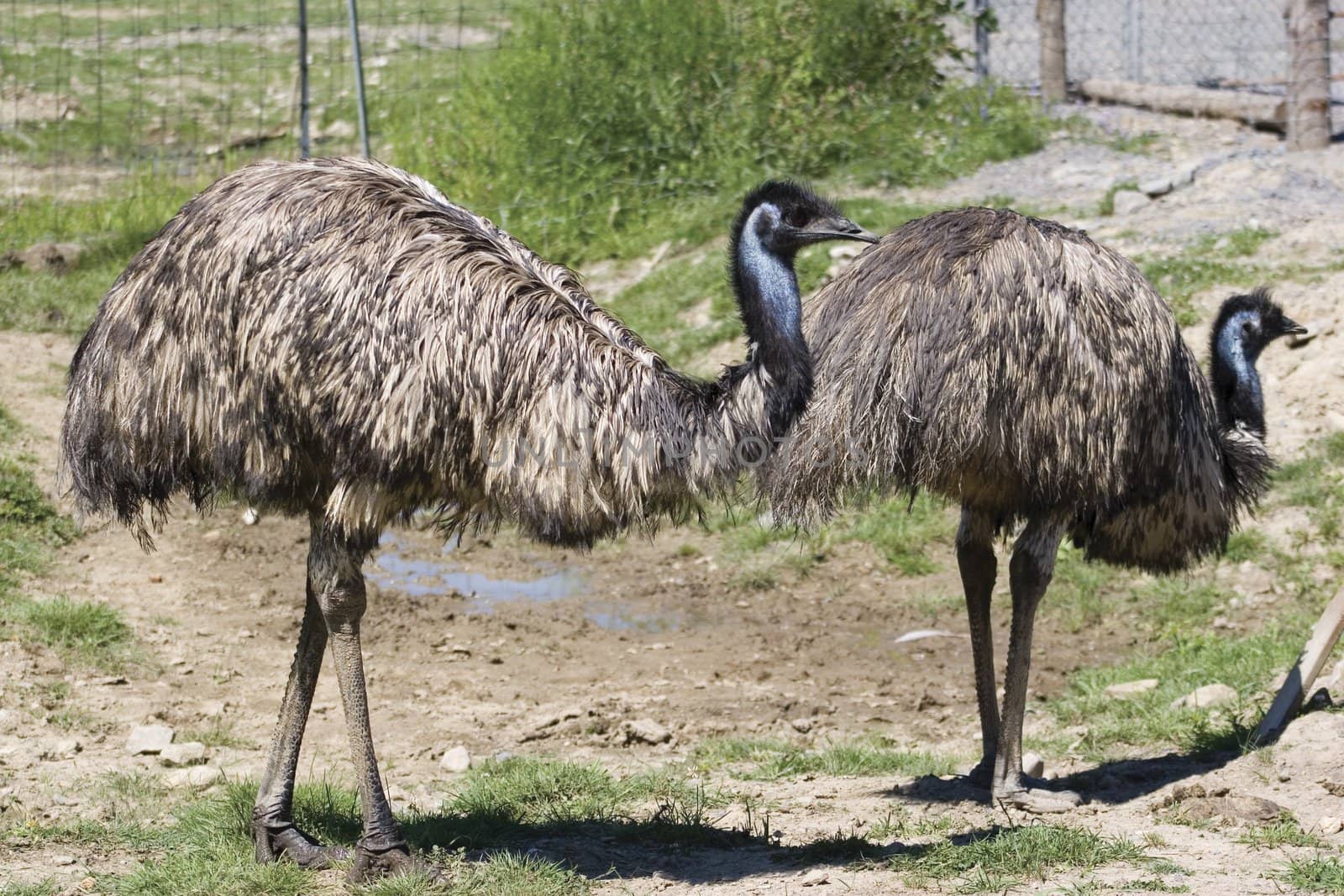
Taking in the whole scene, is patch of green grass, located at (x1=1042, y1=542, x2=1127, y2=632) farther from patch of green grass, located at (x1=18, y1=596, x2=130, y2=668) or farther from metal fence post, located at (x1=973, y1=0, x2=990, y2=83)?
metal fence post, located at (x1=973, y1=0, x2=990, y2=83)

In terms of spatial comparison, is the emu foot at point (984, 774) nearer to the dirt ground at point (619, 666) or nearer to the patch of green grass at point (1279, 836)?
the dirt ground at point (619, 666)

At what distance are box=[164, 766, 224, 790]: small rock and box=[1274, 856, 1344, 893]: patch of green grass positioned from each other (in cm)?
335

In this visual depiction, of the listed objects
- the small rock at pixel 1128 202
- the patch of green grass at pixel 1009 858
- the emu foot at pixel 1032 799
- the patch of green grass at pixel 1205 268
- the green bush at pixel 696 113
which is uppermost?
the green bush at pixel 696 113

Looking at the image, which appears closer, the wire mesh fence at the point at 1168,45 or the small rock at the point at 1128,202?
the small rock at the point at 1128,202

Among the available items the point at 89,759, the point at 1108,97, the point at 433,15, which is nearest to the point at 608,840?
the point at 89,759

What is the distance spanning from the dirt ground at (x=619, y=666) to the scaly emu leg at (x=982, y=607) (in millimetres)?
279

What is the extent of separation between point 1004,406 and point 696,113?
7184mm

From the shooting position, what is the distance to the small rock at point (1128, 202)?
1038 cm

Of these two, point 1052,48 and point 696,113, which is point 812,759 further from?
point 1052,48

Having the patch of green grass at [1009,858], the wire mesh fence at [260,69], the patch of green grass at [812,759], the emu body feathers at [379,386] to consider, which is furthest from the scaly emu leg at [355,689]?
the wire mesh fence at [260,69]

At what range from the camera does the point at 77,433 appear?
4812 millimetres

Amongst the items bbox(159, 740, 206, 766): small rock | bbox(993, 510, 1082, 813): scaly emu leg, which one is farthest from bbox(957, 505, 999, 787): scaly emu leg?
bbox(159, 740, 206, 766): small rock

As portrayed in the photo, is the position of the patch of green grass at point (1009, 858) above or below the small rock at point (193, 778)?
above

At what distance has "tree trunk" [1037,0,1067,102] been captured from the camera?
13.0 meters
